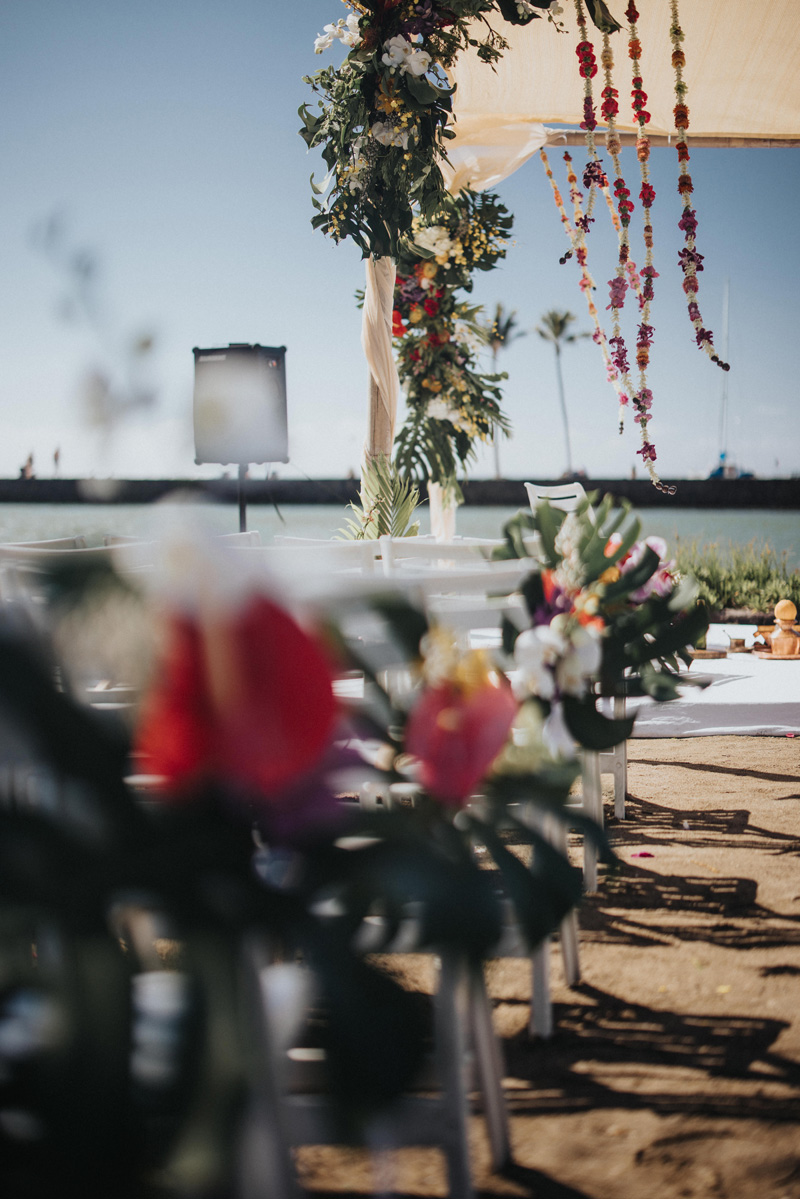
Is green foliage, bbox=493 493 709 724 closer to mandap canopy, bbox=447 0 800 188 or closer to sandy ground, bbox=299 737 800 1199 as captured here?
sandy ground, bbox=299 737 800 1199

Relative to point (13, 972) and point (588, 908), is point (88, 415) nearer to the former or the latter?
point (13, 972)

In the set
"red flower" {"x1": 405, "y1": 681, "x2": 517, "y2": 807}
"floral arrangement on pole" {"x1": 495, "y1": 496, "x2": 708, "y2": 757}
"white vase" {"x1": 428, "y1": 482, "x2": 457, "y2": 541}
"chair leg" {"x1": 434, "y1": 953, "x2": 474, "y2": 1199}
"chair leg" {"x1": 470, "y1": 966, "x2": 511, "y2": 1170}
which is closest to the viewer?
"red flower" {"x1": 405, "y1": 681, "x2": 517, "y2": 807}

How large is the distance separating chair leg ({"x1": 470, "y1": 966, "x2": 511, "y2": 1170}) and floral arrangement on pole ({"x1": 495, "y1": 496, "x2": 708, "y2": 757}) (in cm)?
39

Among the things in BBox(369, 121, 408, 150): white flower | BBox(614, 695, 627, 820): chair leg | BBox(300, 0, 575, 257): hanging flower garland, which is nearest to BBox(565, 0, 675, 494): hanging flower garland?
BBox(300, 0, 575, 257): hanging flower garland

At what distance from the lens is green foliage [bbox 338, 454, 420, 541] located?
4.05 m

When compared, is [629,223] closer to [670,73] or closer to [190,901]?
[670,73]

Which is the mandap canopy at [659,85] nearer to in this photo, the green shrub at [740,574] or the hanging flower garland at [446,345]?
the hanging flower garland at [446,345]

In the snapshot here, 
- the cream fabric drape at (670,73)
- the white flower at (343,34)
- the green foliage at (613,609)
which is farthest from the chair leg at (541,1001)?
the cream fabric drape at (670,73)

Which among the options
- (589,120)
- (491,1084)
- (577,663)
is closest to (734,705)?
(589,120)

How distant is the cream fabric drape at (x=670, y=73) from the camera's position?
391 cm

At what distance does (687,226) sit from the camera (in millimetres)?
3420

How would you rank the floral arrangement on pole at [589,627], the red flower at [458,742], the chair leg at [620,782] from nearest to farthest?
the red flower at [458,742], the floral arrangement on pole at [589,627], the chair leg at [620,782]

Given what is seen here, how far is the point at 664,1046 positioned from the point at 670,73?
16.0 feet

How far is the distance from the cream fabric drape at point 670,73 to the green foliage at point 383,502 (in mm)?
1830
